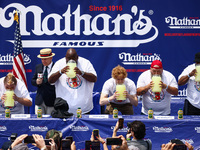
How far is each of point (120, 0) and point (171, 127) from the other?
3.83 metres

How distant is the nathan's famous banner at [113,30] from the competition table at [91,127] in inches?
121

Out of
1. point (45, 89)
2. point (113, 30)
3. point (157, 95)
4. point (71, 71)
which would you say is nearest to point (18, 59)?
point (45, 89)

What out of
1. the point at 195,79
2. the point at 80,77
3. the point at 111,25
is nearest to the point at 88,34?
the point at 111,25

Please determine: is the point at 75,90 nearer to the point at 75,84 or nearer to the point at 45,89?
the point at 75,84

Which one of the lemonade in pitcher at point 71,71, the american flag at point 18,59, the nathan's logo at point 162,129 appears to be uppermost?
the american flag at point 18,59

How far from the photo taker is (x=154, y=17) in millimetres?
8727

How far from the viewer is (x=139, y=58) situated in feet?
28.6

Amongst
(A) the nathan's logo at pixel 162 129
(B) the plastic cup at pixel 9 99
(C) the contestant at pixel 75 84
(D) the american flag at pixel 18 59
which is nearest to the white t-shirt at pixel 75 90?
(C) the contestant at pixel 75 84

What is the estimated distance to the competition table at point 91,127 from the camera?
5711 millimetres

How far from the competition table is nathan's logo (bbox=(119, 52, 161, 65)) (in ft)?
10.2

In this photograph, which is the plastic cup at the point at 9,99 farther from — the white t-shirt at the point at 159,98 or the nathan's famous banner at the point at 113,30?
the nathan's famous banner at the point at 113,30

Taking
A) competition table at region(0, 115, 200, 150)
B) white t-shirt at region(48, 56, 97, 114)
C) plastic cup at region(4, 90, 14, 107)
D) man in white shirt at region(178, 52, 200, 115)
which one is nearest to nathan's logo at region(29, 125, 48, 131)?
competition table at region(0, 115, 200, 150)

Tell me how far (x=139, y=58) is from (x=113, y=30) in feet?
2.77

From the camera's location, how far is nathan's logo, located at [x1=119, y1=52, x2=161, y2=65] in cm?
872
